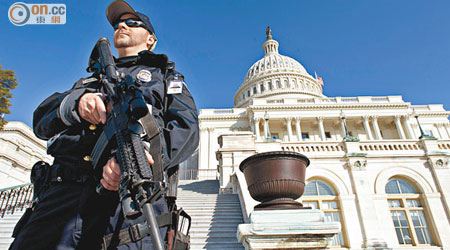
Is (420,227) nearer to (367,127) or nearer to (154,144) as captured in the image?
(154,144)

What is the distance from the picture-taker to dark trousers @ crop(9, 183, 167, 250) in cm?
170

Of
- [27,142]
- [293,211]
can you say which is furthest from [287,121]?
[293,211]

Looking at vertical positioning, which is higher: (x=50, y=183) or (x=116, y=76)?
(x=116, y=76)

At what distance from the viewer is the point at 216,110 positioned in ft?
149

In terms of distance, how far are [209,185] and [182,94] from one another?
13.7m

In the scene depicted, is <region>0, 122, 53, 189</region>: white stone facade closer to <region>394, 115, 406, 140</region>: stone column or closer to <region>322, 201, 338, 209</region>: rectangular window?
<region>322, 201, 338, 209</region>: rectangular window

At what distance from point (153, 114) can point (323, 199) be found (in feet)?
43.6

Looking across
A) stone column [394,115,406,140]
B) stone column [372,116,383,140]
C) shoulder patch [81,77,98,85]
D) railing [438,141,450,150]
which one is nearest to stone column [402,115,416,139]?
stone column [394,115,406,140]

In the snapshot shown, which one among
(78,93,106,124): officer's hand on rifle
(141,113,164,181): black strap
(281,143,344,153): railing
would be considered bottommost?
(141,113,164,181): black strap

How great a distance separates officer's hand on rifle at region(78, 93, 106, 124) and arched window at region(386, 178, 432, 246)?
50.8ft

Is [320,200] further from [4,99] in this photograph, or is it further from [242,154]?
[4,99]

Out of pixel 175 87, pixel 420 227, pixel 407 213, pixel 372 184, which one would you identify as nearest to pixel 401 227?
pixel 407 213

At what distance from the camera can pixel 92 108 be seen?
177 cm

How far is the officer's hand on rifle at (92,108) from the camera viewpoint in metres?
1.76
